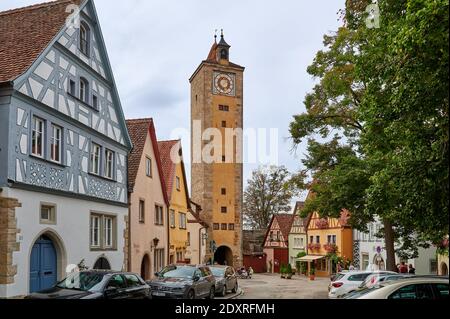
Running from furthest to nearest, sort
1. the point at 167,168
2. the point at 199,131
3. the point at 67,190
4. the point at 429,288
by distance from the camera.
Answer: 1. the point at 199,131
2. the point at 167,168
3. the point at 67,190
4. the point at 429,288

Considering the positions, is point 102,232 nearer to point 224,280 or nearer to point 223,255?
point 224,280

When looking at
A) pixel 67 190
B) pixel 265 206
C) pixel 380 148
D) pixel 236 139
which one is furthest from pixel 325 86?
Answer: pixel 265 206

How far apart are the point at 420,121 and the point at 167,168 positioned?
25.4m

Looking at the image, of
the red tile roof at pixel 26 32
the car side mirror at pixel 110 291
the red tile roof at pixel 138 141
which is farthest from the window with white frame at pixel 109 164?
the car side mirror at pixel 110 291

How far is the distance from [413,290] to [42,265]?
1194cm

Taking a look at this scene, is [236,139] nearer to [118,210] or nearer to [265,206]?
[265,206]

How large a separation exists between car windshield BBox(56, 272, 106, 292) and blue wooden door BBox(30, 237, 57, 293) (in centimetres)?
346

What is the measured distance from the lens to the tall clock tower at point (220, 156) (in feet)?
198

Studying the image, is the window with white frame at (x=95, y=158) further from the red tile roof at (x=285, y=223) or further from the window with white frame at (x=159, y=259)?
the red tile roof at (x=285, y=223)

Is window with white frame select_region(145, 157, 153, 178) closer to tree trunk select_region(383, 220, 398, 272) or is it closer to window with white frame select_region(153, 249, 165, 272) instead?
window with white frame select_region(153, 249, 165, 272)

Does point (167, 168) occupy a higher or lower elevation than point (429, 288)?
higher

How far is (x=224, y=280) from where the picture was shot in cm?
2639

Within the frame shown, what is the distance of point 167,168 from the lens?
1423 inches

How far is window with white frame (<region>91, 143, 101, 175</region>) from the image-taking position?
22.0 m
